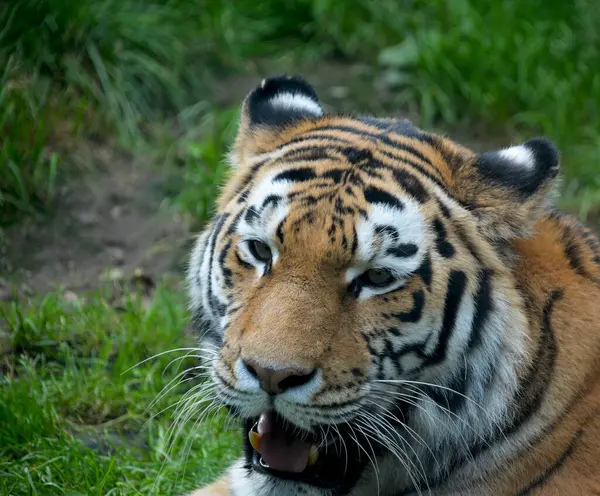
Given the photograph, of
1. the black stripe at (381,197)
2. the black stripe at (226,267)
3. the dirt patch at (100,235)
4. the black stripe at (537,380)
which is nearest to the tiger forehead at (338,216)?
the black stripe at (381,197)

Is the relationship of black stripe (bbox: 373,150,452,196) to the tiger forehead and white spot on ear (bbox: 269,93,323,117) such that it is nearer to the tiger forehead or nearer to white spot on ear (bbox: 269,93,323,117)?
the tiger forehead

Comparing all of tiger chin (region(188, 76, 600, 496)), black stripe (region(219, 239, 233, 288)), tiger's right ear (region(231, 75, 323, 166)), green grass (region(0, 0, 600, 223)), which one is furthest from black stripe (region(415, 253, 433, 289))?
green grass (region(0, 0, 600, 223))

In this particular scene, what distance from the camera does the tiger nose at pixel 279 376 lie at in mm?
2885

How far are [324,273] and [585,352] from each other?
2.88ft

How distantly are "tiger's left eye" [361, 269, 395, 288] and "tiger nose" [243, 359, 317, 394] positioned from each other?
34cm

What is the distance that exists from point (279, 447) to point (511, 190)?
1093 millimetres

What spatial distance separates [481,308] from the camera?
3193mm

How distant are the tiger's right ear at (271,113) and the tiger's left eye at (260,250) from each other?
1.73 ft

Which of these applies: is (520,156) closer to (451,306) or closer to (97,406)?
(451,306)

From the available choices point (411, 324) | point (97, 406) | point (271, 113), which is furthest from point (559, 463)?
point (97, 406)

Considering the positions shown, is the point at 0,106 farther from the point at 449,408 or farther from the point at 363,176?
the point at 449,408

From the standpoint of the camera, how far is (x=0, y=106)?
5.88m

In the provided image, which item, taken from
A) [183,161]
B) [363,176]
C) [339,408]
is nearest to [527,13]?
[183,161]

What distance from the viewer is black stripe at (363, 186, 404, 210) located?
319 centimetres
